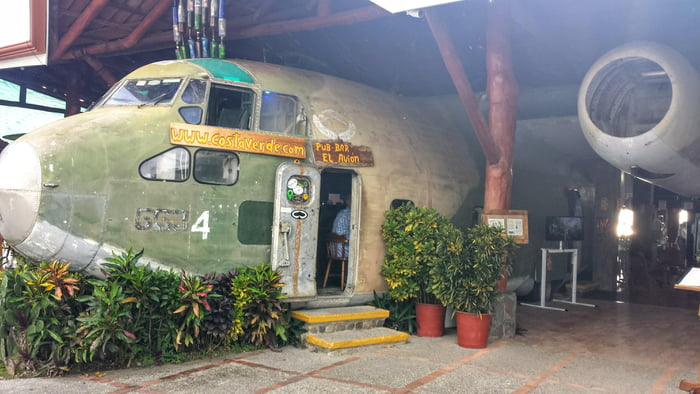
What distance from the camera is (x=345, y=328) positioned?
7.85m

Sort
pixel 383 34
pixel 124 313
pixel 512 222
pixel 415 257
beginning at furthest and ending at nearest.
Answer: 1. pixel 383 34
2. pixel 512 222
3. pixel 415 257
4. pixel 124 313

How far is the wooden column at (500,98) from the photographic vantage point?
8.40 metres

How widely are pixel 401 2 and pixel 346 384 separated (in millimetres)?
4604

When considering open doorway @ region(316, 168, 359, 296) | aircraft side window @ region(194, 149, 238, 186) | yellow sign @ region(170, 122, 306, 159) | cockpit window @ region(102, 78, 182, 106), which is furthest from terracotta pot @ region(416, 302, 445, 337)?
cockpit window @ region(102, 78, 182, 106)

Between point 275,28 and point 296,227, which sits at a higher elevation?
point 275,28

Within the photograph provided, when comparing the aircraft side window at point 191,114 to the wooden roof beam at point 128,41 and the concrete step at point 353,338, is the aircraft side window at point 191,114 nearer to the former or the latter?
the concrete step at point 353,338

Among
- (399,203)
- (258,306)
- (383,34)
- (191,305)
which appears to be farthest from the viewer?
(383,34)

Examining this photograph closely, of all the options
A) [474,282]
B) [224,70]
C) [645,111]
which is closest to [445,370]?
[474,282]

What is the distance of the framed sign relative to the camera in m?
8.52

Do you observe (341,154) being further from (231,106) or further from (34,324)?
(34,324)

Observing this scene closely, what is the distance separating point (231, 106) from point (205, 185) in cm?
136

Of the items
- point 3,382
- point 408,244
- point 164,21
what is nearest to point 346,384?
point 408,244

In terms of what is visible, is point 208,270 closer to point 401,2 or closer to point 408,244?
point 408,244

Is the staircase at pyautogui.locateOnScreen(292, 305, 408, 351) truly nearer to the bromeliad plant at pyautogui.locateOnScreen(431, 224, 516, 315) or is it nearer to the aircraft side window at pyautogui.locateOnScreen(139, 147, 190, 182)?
the bromeliad plant at pyautogui.locateOnScreen(431, 224, 516, 315)
